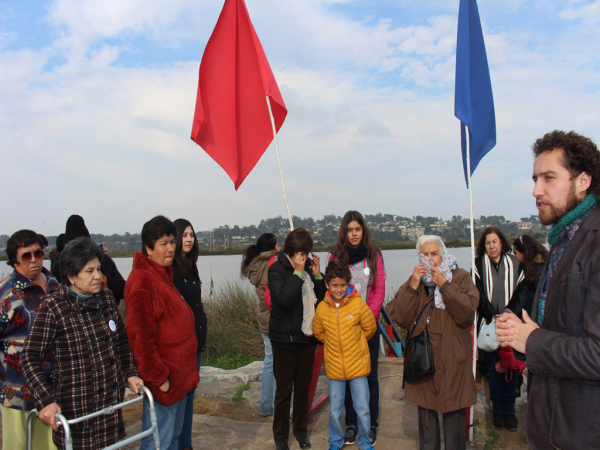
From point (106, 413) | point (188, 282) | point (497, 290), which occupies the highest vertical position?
point (188, 282)

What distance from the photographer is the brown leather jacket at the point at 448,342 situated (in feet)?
10.2

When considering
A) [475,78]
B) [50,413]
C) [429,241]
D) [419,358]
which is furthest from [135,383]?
[475,78]

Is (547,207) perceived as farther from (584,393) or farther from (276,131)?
(276,131)

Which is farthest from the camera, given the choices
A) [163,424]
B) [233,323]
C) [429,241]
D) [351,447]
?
[233,323]

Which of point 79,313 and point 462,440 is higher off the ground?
point 79,313

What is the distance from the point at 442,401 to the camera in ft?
10.2

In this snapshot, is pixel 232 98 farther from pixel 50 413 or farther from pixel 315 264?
pixel 50 413

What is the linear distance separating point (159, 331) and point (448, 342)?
2.13 metres

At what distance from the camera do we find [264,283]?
470 centimetres

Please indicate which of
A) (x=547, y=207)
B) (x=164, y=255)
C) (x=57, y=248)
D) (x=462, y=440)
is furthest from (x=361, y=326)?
(x=57, y=248)

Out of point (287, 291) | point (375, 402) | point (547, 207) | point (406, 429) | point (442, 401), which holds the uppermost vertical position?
point (547, 207)

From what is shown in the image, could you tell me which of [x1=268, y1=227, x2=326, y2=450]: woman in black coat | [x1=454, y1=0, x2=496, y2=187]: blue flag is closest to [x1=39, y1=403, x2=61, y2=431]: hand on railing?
[x1=268, y1=227, x2=326, y2=450]: woman in black coat

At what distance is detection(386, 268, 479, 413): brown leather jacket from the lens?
3.11m

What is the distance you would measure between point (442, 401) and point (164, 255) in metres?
2.33
